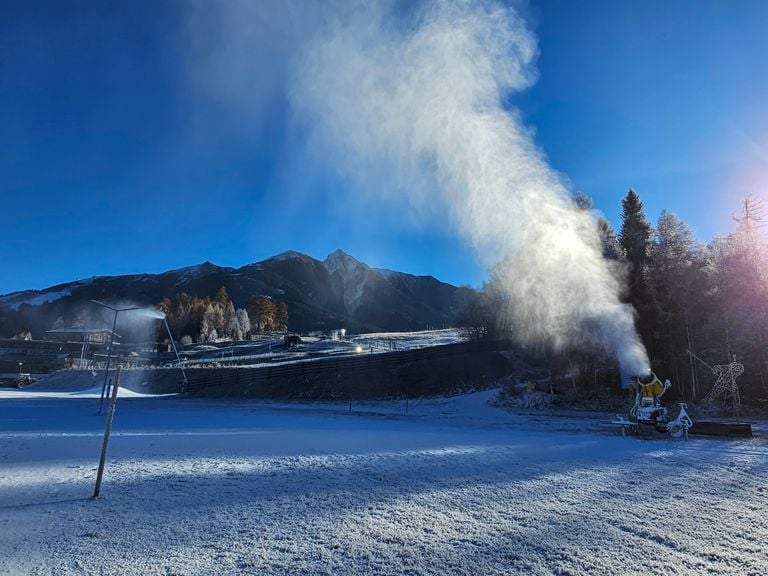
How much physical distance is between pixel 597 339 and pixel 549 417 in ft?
24.4

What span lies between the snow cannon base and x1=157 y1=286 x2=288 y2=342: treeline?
104 metres

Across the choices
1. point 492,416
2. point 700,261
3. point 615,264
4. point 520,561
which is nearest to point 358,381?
point 492,416

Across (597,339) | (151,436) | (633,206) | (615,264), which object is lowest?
(151,436)

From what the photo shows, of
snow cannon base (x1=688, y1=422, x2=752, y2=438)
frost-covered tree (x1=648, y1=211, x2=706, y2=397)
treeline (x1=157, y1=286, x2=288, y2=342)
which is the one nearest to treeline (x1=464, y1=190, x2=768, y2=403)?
frost-covered tree (x1=648, y1=211, x2=706, y2=397)

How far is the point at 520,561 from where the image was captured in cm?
474

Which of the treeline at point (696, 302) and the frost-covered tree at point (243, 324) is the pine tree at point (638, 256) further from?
the frost-covered tree at point (243, 324)

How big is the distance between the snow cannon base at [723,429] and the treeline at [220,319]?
10410cm

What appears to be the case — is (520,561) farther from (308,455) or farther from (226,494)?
(308,455)

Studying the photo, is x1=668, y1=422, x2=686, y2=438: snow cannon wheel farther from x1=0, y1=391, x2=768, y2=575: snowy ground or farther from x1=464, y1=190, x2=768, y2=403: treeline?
x1=464, y1=190, x2=768, y2=403: treeline

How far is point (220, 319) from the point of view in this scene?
4702 inches

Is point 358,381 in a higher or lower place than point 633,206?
lower

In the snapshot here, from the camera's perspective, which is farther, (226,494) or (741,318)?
(741,318)

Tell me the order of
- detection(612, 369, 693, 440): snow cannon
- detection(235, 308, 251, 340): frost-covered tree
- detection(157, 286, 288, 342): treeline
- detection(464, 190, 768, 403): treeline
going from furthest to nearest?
1. detection(157, 286, 288, 342): treeline
2. detection(235, 308, 251, 340): frost-covered tree
3. detection(464, 190, 768, 403): treeline
4. detection(612, 369, 693, 440): snow cannon

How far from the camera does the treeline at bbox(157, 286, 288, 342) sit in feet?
375
